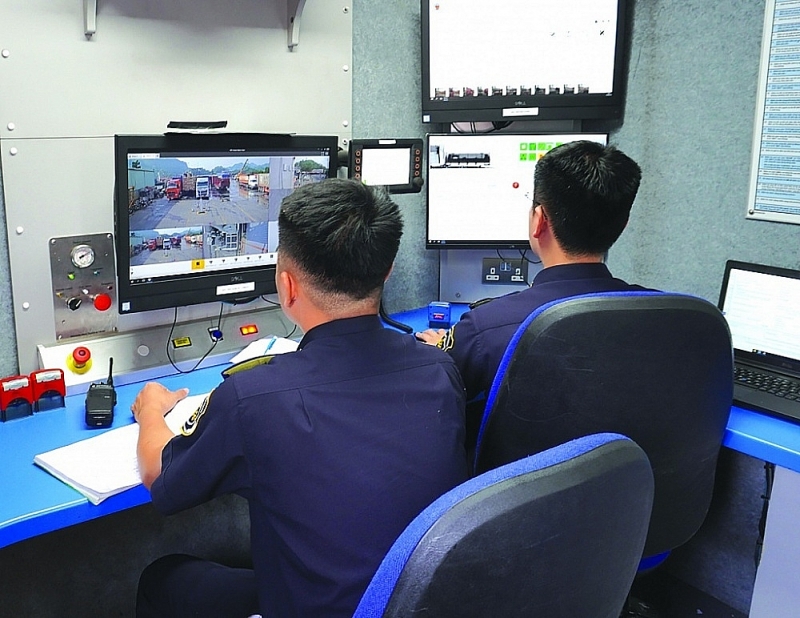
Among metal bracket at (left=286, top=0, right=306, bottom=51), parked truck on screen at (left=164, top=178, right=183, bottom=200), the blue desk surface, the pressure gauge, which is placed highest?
metal bracket at (left=286, top=0, right=306, bottom=51)

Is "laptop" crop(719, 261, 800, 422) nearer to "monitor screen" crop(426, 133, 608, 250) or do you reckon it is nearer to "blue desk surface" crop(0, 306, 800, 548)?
"blue desk surface" crop(0, 306, 800, 548)

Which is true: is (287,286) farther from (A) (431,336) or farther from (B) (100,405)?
(A) (431,336)

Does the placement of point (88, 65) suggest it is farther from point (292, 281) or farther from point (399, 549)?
point (399, 549)

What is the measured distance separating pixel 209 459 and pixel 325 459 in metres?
0.15

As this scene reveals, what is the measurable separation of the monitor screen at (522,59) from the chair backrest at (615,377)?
1015 millimetres

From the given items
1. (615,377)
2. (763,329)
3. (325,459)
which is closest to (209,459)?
(325,459)

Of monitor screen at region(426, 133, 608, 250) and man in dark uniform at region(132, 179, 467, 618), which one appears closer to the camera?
man in dark uniform at region(132, 179, 467, 618)

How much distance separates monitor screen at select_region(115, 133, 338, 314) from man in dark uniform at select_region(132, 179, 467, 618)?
495 mm

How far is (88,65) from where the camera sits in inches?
56.6

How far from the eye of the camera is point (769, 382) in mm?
1478

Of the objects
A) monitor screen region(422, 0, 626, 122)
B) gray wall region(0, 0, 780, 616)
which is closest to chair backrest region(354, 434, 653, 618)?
gray wall region(0, 0, 780, 616)

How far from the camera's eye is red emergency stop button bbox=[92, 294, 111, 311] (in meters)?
1.52

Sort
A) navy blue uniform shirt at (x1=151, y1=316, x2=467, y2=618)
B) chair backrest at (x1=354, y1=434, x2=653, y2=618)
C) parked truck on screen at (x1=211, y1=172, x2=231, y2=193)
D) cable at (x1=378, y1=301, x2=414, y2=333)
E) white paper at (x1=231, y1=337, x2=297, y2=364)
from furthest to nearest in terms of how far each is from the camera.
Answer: cable at (x1=378, y1=301, x2=414, y2=333) → white paper at (x1=231, y1=337, x2=297, y2=364) → parked truck on screen at (x1=211, y1=172, x2=231, y2=193) → navy blue uniform shirt at (x1=151, y1=316, x2=467, y2=618) → chair backrest at (x1=354, y1=434, x2=653, y2=618)

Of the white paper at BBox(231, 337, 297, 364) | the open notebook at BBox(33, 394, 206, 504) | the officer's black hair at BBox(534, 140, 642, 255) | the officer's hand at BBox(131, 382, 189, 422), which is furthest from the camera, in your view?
the white paper at BBox(231, 337, 297, 364)
